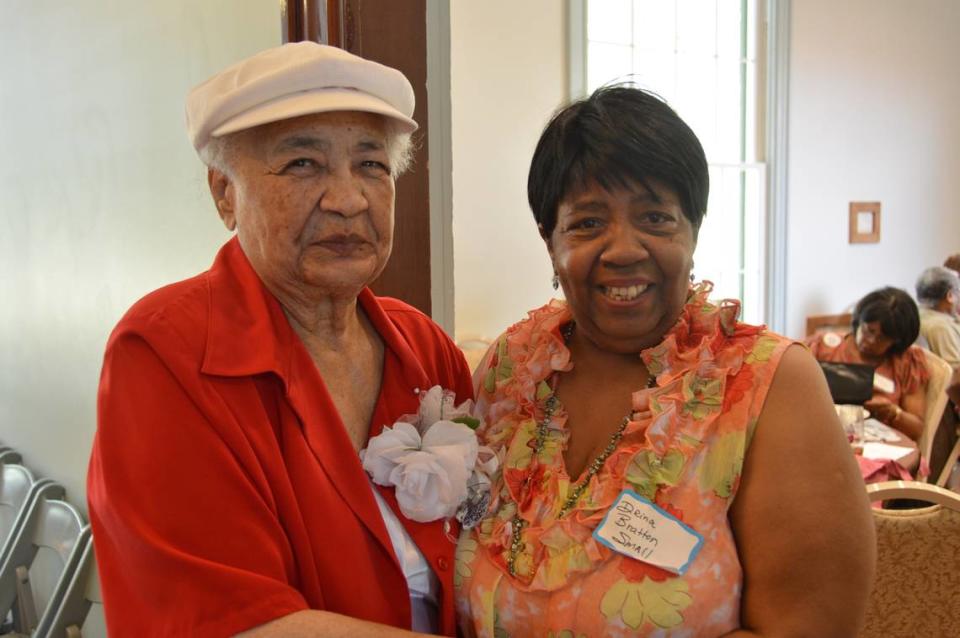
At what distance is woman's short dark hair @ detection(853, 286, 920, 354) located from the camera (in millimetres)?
4246

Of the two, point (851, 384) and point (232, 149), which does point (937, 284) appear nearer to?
point (851, 384)

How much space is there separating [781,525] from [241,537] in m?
Result: 0.77

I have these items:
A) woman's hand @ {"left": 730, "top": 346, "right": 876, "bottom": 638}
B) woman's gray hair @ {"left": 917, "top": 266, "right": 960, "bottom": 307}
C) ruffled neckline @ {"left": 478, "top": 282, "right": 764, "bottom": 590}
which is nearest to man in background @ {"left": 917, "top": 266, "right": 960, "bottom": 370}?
woman's gray hair @ {"left": 917, "top": 266, "right": 960, "bottom": 307}

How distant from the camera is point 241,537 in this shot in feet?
3.64

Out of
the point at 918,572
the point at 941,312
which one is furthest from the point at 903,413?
the point at 918,572

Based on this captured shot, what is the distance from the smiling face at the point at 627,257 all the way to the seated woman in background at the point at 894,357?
10.7ft

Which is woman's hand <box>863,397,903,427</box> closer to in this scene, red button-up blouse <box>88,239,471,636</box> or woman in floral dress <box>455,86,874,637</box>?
woman in floral dress <box>455,86,874,637</box>

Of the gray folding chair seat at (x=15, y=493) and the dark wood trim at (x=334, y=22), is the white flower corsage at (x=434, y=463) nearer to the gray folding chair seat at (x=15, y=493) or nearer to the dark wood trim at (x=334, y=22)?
the dark wood trim at (x=334, y=22)

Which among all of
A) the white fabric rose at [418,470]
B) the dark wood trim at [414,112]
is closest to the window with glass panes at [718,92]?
the dark wood trim at [414,112]

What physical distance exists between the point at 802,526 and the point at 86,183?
277 cm

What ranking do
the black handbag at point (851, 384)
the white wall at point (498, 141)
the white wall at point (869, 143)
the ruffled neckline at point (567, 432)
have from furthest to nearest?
the white wall at point (869, 143)
the white wall at point (498, 141)
the black handbag at point (851, 384)
the ruffled neckline at point (567, 432)

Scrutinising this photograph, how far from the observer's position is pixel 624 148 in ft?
4.48

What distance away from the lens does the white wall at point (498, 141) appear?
190 inches

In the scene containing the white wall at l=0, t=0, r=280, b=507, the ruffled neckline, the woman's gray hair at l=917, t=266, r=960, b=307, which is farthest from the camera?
the woman's gray hair at l=917, t=266, r=960, b=307
